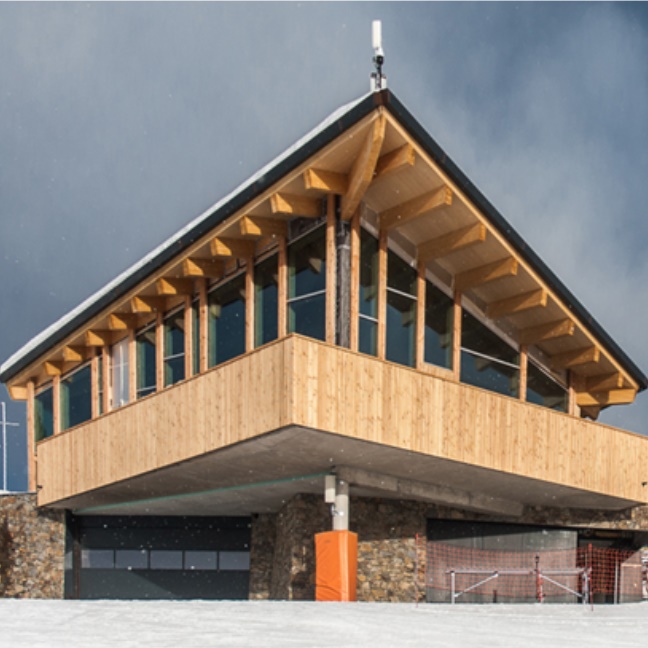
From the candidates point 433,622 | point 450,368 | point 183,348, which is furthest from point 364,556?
point 433,622

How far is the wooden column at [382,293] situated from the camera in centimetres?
1778

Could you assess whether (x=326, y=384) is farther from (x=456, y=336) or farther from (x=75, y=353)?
(x=75, y=353)

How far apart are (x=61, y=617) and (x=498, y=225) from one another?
10926mm

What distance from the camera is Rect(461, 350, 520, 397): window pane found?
798 inches

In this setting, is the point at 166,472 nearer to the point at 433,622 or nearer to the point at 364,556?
the point at 364,556

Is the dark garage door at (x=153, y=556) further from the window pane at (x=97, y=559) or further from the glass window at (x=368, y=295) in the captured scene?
the glass window at (x=368, y=295)

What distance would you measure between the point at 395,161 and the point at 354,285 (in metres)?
2.14

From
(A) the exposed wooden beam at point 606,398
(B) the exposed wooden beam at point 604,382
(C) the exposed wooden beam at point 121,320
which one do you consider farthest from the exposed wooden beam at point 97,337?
(B) the exposed wooden beam at point 604,382

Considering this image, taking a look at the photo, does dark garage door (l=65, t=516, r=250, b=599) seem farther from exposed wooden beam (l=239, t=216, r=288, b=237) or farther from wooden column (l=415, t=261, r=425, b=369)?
exposed wooden beam (l=239, t=216, r=288, b=237)

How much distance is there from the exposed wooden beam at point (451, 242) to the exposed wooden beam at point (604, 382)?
7804mm

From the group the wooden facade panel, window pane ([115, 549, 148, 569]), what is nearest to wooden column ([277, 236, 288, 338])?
the wooden facade panel

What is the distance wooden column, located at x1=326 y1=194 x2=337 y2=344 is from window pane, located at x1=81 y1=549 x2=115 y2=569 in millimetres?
10777

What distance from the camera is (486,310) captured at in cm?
2091

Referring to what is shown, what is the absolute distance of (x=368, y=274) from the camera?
18.0 meters
